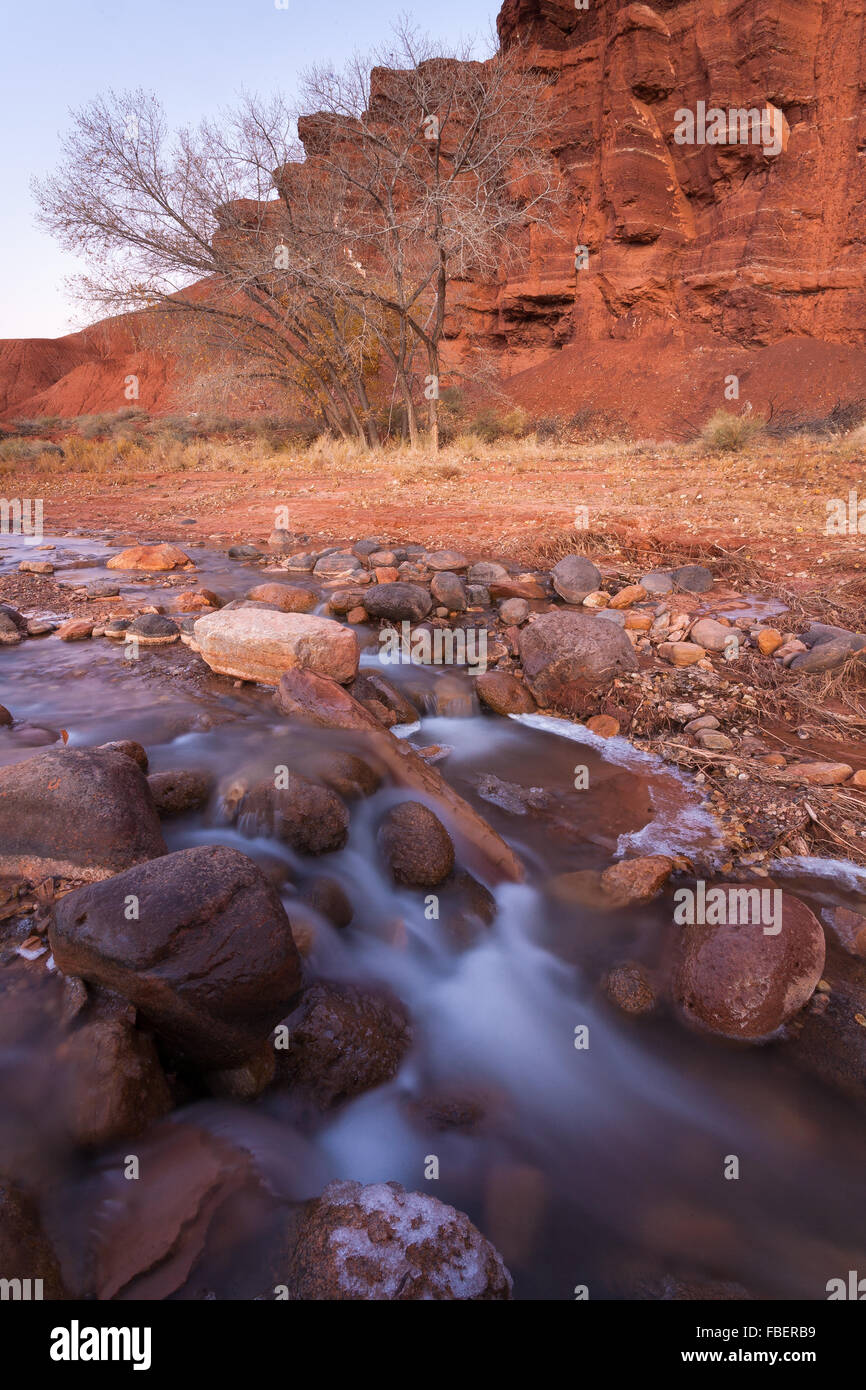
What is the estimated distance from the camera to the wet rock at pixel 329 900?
300 cm

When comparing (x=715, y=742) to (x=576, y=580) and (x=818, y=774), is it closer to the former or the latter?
(x=818, y=774)

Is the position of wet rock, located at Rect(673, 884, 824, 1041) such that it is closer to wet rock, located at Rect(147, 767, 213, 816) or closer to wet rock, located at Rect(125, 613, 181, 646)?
wet rock, located at Rect(147, 767, 213, 816)

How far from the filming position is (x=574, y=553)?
755 centimetres

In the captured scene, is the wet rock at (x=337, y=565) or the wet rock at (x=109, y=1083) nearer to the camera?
the wet rock at (x=109, y=1083)

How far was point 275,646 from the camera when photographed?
4.64m

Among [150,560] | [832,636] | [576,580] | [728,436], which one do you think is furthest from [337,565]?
[728,436]

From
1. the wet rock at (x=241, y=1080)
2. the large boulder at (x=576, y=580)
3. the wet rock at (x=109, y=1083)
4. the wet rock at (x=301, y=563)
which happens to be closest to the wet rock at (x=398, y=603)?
the large boulder at (x=576, y=580)

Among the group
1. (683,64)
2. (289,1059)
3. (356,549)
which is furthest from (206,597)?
(683,64)

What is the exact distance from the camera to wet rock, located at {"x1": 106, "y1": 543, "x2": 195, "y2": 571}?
7.60 metres

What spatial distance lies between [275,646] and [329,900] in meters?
2.09

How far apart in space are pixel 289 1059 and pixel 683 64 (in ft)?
98.7

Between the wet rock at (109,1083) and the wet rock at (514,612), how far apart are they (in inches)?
178

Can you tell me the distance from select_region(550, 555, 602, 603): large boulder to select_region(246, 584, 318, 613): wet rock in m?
2.30

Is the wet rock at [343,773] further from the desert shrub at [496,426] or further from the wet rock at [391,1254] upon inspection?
the desert shrub at [496,426]
